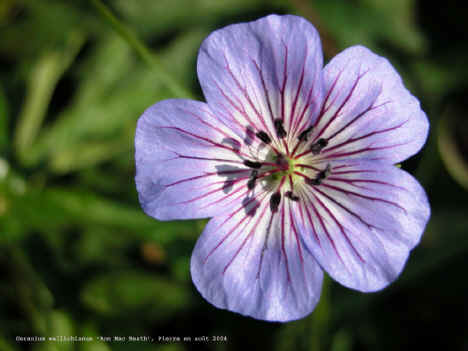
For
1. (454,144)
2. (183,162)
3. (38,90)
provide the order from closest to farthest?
(183,162)
(38,90)
(454,144)

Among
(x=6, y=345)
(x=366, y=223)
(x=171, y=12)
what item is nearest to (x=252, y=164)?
(x=366, y=223)

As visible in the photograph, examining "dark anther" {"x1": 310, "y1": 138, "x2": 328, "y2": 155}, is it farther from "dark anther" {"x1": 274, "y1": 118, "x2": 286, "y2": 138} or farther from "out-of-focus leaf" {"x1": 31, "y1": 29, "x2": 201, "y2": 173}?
"out-of-focus leaf" {"x1": 31, "y1": 29, "x2": 201, "y2": 173}

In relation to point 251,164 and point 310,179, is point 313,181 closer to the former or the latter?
point 310,179

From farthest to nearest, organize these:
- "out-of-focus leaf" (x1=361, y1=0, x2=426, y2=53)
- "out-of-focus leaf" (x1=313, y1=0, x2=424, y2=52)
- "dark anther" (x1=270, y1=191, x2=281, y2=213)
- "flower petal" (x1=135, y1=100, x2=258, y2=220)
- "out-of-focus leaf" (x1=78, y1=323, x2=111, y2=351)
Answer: "out-of-focus leaf" (x1=361, y1=0, x2=426, y2=53) < "out-of-focus leaf" (x1=313, y1=0, x2=424, y2=52) < "out-of-focus leaf" (x1=78, y1=323, x2=111, y2=351) < "dark anther" (x1=270, y1=191, x2=281, y2=213) < "flower petal" (x1=135, y1=100, x2=258, y2=220)

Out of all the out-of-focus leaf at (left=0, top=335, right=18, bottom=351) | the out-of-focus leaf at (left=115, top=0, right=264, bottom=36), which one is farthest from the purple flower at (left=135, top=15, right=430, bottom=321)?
the out-of-focus leaf at (left=115, top=0, right=264, bottom=36)

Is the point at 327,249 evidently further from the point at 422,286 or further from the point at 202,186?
the point at 422,286

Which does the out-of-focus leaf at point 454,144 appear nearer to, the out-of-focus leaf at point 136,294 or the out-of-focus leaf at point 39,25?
the out-of-focus leaf at point 136,294

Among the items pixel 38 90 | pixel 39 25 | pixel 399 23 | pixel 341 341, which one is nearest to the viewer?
pixel 341 341
